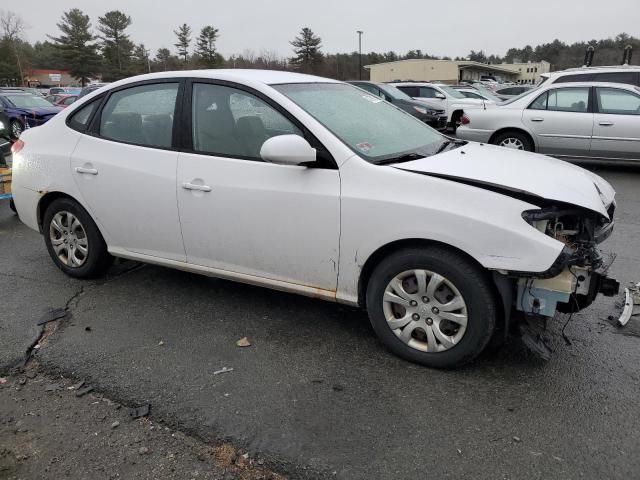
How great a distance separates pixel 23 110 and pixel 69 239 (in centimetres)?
1539

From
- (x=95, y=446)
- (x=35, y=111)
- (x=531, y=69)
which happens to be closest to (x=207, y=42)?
(x=531, y=69)

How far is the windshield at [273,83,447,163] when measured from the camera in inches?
132

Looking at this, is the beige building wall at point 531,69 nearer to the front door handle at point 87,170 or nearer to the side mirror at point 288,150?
the front door handle at point 87,170

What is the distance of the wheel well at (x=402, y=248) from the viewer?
2.89 meters

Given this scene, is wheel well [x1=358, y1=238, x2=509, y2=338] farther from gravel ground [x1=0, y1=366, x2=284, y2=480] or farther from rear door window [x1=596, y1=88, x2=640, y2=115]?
rear door window [x1=596, y1=88, x2=640, y2=115]

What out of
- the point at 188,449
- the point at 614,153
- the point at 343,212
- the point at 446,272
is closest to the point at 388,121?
the point at 343,212

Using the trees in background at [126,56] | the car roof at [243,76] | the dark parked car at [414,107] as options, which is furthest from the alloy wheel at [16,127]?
the trees in background at [126,56]

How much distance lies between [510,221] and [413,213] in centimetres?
50

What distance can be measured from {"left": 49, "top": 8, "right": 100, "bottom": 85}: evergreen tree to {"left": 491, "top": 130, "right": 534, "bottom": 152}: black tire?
72.6 metres

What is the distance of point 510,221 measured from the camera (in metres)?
2.74

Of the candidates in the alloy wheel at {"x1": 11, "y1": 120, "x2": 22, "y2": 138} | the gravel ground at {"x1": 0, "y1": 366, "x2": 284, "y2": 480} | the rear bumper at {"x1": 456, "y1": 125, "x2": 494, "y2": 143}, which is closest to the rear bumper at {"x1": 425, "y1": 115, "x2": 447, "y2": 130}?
the rear bumper at {"x1": 456, "y1": 125, "x2": 494, "y2": 143}

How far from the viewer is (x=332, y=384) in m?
3.00

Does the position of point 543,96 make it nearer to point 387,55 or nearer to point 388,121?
point 388,121

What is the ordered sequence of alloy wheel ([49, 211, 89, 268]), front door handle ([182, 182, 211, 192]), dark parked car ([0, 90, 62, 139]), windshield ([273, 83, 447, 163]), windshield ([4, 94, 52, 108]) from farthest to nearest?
Result: 1. windshield ([4, 94, 52, 108])
2. dark parked car ([0, 90, 62, 139])
3. alloy wheel ([49, 211, 89, 268])
4. front door handle ([182, 182, 211, 192])
5. windshield ([273, 83, 447, 163])
